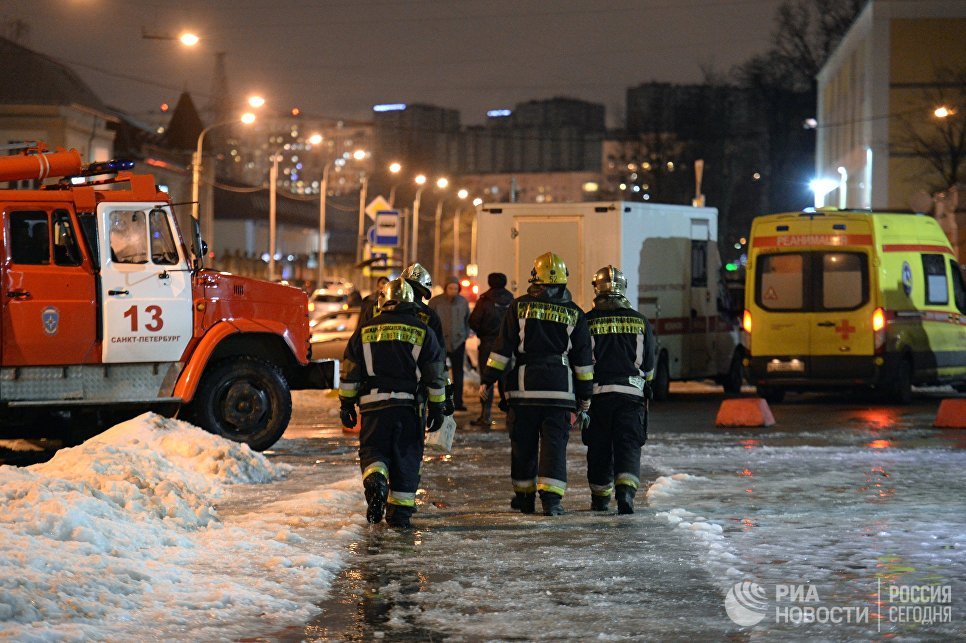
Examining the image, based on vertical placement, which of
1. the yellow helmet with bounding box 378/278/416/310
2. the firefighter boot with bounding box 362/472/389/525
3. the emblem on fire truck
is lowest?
the firefighter boot with bounding box 362/472/389/525

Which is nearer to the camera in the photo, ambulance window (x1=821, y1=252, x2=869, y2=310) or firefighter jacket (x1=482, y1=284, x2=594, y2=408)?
firefighter jacket (x1=482, y1=284, x2=594, y2=408)

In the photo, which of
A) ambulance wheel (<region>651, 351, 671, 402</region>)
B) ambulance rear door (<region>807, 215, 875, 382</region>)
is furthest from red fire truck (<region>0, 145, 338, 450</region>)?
ambulance rear door (<region>807, 215, 875, 382</region>)

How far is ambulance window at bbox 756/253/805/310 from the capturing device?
21672 millimetres

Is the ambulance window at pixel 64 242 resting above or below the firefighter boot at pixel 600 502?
above

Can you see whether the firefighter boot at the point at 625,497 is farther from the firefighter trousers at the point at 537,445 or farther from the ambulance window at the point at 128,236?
the ambulance window at the point at 128,236

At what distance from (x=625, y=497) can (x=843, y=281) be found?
11.6 metres

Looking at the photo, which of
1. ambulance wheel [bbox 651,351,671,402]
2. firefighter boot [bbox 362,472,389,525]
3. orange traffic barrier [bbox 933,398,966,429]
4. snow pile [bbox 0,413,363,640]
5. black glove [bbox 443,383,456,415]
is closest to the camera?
snow pile [bbox 0,413,363,640]

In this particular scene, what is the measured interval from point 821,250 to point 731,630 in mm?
15151

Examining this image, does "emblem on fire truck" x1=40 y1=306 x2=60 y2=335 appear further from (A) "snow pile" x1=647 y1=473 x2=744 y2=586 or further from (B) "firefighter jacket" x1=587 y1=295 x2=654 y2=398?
(A) "snow pile" x1=647 y1=473 x2=744 y2=586

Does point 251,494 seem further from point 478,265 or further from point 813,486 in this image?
point 478,265

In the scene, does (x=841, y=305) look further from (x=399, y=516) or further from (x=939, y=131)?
(x=939, y=131)

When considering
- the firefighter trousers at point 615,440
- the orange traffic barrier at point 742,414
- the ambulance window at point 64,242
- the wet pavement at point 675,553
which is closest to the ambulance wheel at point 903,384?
the orange traffic barrier at point 742,414

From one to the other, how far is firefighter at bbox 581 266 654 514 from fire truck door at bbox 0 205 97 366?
5.89 metres

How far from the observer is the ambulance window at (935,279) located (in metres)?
22.4
